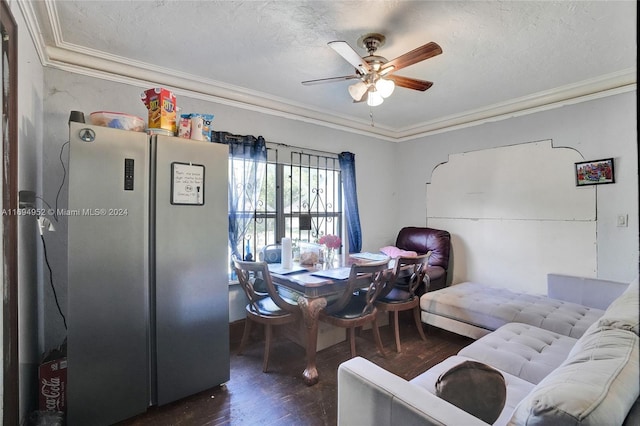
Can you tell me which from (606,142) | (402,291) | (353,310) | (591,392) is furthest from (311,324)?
(606,142)

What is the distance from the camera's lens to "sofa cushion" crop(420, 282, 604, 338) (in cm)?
219

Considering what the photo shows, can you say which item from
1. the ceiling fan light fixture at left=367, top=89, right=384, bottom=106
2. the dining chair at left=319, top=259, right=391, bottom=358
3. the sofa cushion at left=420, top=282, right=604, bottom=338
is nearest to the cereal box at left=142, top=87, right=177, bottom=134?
the ceiling fan light fixture at left=367, top=89, right=384, bottom=106

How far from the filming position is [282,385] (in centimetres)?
219

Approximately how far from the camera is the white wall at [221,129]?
7.27ft

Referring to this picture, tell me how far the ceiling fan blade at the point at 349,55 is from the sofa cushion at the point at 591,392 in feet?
5.76

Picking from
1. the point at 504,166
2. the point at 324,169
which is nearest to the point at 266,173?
the point at 324,169

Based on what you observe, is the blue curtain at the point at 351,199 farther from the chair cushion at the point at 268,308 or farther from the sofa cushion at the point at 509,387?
the sofa cushion at the point at 509,387

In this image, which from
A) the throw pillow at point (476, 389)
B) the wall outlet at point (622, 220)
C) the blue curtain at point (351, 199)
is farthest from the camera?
the blue curtain at point (351, 199)

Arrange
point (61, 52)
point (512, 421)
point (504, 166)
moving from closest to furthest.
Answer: point (512, 421) → point (61, 52) → point (504, 166)

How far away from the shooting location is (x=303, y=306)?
2219 mm

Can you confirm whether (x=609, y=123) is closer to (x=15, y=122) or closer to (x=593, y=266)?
(x=593, y=266)

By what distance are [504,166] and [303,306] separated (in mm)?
2842

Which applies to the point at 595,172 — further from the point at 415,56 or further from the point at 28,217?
the point at 28,217

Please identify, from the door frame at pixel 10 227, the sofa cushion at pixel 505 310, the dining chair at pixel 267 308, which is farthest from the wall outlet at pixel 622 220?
the door frame at pixel 10 227
